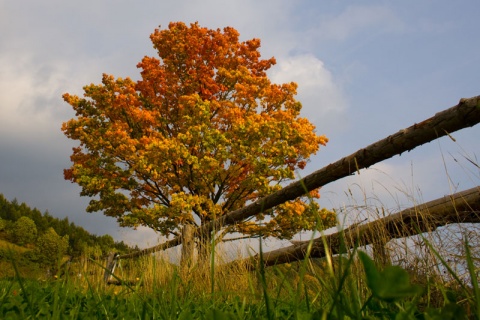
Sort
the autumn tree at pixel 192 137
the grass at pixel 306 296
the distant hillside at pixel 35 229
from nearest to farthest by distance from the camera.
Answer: the grass at pixel 306 296 < the autumn tree at pixel 192 137 < the distant hillside at pixel 35 229

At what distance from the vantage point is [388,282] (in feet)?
2.82

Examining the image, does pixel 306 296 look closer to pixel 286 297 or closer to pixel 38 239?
pixel 286 297

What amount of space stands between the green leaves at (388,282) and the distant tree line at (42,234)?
28.7m

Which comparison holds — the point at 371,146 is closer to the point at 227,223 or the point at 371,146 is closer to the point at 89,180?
the point at 227,223

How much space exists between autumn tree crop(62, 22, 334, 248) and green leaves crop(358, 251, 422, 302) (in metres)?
12.3

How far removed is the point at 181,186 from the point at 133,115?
311 cm

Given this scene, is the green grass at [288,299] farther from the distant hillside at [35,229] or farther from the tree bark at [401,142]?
the distant hillside at [35,229]

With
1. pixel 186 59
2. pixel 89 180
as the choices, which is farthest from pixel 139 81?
pixel 89 180

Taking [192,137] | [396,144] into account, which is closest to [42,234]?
[192,137]

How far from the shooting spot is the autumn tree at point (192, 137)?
45.3 feet

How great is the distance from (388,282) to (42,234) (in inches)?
1771

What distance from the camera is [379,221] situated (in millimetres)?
3855

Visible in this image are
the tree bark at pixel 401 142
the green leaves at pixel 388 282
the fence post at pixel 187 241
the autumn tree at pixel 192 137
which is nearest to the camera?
the green leaves at pixel 388 282

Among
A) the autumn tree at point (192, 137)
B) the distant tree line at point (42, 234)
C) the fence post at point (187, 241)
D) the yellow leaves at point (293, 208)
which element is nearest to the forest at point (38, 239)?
the distant tree line at point (42, 234)
